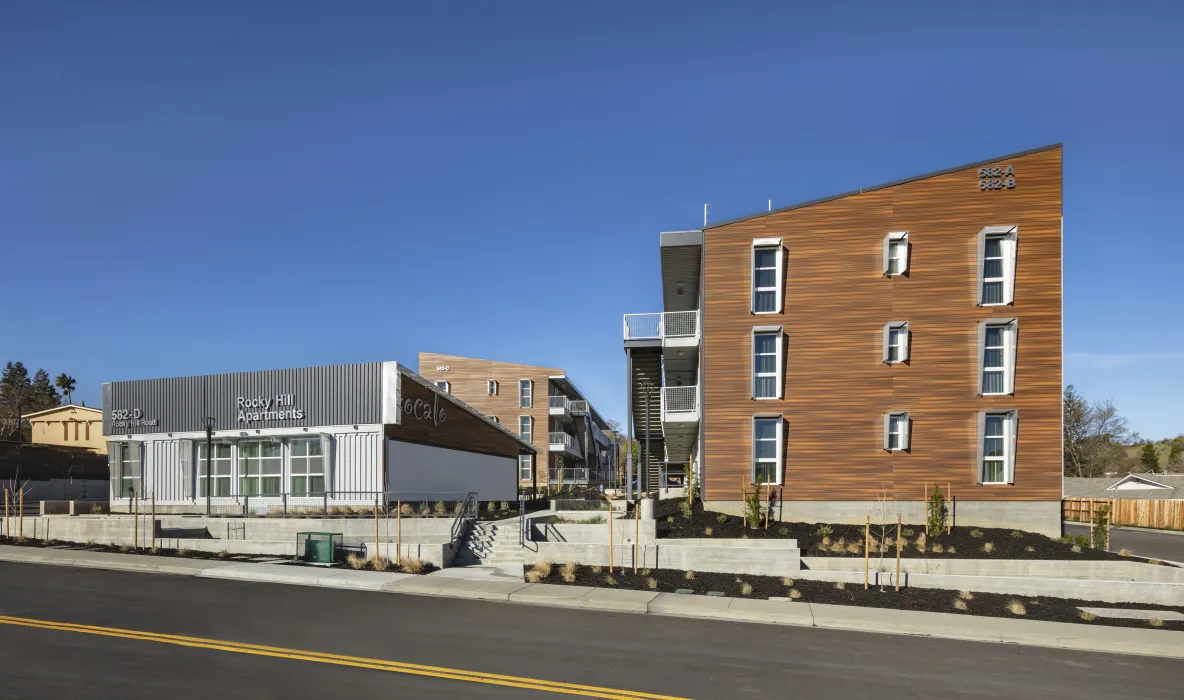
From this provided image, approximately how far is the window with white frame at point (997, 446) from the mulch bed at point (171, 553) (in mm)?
19197

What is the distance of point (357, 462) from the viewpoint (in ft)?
108

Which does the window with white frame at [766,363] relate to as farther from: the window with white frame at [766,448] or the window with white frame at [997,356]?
the window with white frame at [997,356]

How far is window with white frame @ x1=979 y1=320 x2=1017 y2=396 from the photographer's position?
89.8 ft

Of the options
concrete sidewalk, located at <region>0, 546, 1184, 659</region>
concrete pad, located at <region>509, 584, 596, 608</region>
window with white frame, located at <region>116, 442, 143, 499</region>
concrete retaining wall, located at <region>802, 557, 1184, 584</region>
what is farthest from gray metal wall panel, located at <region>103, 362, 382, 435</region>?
concrete retaining wall, located at <region>802, 557, 1184, 584</region>

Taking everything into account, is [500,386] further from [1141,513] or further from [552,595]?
[552,595]

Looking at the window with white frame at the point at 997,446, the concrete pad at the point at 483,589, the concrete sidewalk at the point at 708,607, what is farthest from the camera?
the window with white frame at the point at 997,446

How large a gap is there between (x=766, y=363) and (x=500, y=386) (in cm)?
3653

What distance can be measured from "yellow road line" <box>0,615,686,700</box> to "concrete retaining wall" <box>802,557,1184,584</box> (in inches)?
496

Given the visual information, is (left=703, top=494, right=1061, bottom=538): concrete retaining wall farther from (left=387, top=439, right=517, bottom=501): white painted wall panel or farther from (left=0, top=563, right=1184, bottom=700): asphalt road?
(left=387, top=439, right=517, bottom=501): white painted wall panel

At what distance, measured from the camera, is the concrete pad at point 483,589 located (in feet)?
57.2

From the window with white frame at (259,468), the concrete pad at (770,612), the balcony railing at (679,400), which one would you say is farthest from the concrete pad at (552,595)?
the window with white frame at (259,468)

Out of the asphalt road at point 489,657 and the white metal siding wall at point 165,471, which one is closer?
the asphalt road at point 489,657

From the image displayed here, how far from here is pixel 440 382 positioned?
2446 inches

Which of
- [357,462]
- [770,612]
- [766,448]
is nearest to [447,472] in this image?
[357,462]
